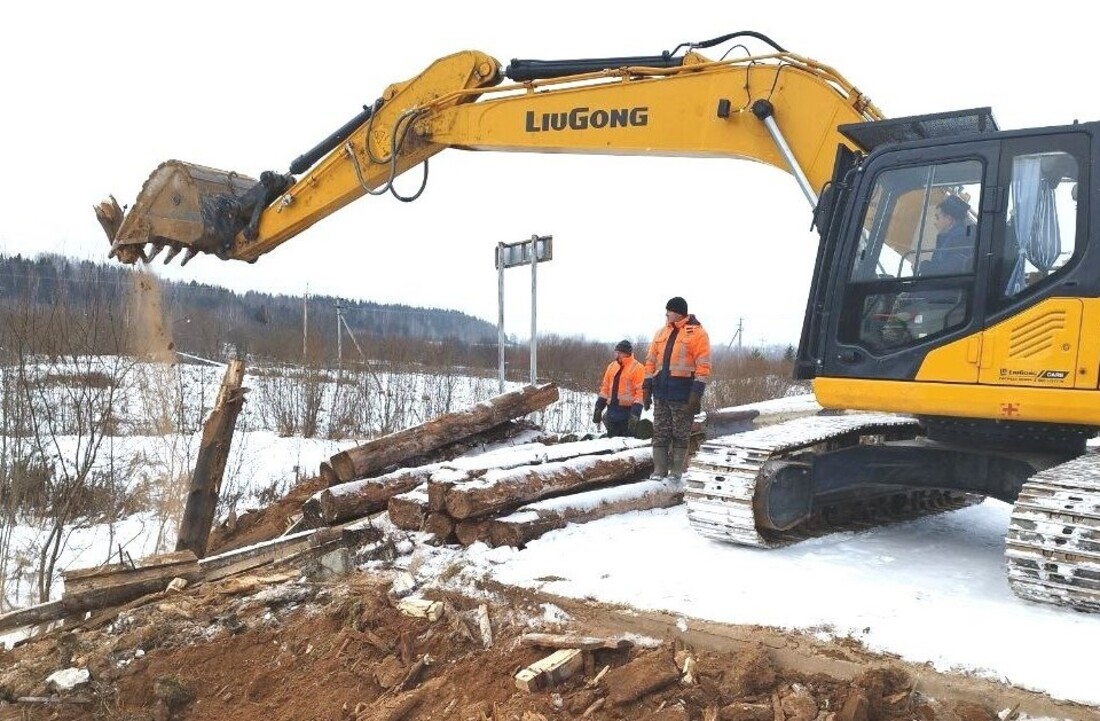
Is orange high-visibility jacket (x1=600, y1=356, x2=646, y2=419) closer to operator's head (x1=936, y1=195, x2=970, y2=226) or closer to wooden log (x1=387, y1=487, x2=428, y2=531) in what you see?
wooden log (x1=387, y1=487, x2=428, y2=531)

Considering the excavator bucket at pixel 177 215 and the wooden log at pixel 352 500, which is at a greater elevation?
the excavator bucket at pixel 177 215

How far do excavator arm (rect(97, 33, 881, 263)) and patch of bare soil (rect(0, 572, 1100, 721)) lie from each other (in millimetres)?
3299

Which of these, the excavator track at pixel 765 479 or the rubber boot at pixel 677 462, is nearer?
the excavator track at pixel 765 479

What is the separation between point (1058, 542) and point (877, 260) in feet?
6.29

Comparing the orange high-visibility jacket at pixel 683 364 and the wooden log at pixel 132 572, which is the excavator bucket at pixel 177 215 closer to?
the wooden log at pixel 132 572

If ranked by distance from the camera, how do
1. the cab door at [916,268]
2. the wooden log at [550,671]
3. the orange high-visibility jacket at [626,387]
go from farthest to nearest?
the orange high-visibility jacket at [626,387], the cab door at [916,268], the wooden log at [550,671]

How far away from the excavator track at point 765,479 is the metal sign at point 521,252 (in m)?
6.54

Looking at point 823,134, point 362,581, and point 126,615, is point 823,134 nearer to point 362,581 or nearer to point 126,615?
point 362,581

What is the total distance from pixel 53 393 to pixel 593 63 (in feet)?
24.1

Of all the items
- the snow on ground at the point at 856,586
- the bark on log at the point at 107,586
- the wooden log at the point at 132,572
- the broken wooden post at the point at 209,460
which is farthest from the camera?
the broken wooden post at the point at 209,460

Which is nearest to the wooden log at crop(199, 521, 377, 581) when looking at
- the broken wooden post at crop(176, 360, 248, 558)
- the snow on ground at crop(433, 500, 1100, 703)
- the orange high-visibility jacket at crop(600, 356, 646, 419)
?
the snow on ground at crop(433, 500, 1100, 703)

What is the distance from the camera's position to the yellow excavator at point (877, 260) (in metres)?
4.30

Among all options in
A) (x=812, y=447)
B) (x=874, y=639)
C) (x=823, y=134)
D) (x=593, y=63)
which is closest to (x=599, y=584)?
(x=874, y=639)

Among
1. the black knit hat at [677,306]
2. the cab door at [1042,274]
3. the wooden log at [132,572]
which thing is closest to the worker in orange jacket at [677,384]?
the black knit hat at [677,306]
